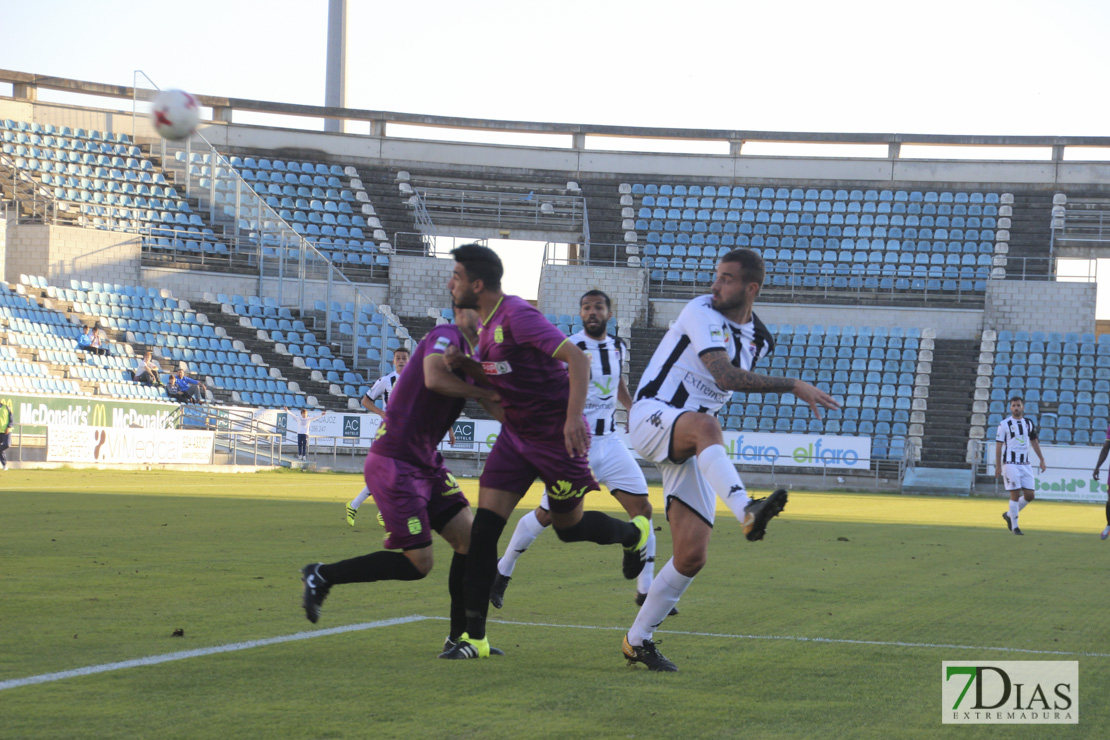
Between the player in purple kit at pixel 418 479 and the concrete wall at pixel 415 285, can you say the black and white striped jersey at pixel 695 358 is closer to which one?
the player in purple kit at pixel 418 479

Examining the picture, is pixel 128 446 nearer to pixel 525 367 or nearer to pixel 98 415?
pixel 98 415

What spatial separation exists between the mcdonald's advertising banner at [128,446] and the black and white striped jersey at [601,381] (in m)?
19.7

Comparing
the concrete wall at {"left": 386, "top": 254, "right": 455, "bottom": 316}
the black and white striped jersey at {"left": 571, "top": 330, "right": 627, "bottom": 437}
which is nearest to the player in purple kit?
the black and white striped jersey at {"left": 571, "top": 330, "right": 627, "bottom": 437}

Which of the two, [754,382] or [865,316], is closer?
[754,382]

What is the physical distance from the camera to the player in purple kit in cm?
602

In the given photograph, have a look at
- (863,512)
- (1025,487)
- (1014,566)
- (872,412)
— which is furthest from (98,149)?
(1014,566)

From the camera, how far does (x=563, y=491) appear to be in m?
6.38

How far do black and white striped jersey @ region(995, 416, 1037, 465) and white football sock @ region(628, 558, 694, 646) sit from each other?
1476 centimetres

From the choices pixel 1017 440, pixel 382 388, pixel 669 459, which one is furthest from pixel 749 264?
pixel 1017 440

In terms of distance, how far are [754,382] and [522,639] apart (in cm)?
213

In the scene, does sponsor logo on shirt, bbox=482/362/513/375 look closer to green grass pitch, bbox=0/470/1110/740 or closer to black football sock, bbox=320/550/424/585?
black football sock, bbox=320/550/424/585

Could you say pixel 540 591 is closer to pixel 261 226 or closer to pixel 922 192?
pixel 261 226

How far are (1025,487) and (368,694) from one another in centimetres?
1602

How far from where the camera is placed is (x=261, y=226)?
128 feet
